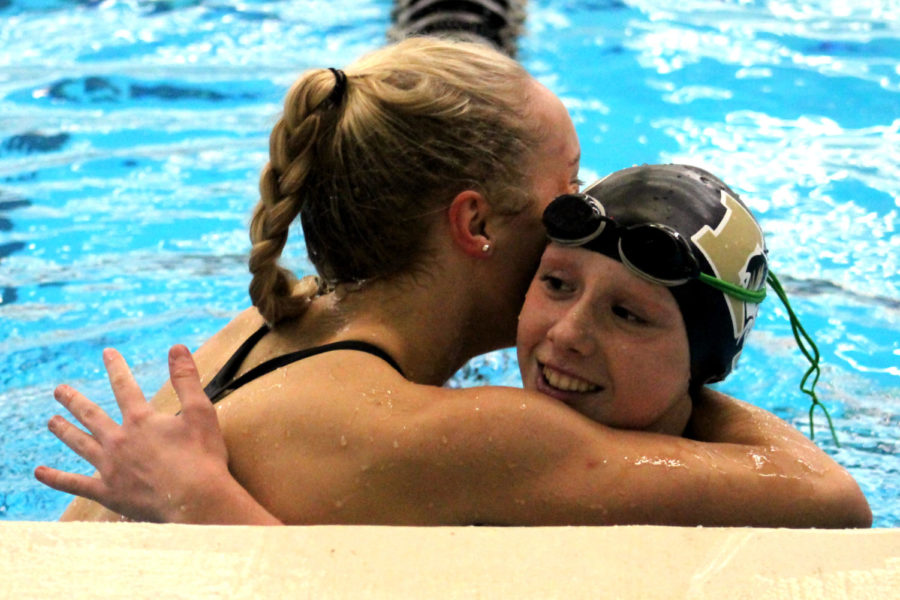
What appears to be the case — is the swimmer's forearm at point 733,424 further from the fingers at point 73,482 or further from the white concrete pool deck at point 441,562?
the fingers at point 73,482

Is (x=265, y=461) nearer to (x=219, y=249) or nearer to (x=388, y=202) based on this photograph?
(x=388, y=202)

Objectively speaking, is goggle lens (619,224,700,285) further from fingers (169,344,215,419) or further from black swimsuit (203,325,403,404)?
fingers (169,344,215,419)

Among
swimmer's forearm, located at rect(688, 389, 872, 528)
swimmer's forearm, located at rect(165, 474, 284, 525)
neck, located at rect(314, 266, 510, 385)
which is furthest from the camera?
neck, located at rect(314, 266, 510, 385)

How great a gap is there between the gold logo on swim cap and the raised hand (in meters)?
1.44

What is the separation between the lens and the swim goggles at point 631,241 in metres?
2.91

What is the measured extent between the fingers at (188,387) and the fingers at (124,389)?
13 centimetres

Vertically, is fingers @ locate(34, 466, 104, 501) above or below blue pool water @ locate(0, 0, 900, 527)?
above

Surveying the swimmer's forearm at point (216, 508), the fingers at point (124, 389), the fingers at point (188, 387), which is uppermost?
the fingers at point (188, 387)

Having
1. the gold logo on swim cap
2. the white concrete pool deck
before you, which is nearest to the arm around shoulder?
the white concrete pool deck

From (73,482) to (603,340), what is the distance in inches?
56.8

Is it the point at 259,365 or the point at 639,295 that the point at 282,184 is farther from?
the point at 639,295

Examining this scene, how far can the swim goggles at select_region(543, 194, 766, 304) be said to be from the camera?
291 centimetres

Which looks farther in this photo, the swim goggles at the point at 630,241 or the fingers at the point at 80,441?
the swim goggles at the point at 630,241

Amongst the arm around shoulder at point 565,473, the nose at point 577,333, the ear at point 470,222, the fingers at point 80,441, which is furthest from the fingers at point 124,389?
the nose at point 577,333
